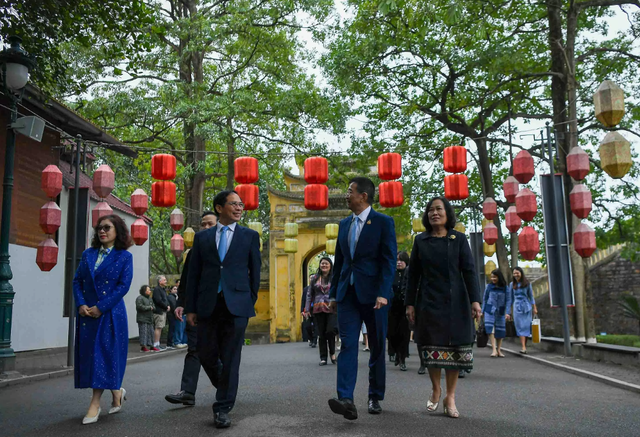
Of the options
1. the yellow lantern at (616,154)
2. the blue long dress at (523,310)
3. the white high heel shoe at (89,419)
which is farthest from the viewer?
the blue long dress at (523,310)

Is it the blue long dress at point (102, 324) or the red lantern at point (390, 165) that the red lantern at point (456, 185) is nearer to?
the red lantern at point (390, 165)

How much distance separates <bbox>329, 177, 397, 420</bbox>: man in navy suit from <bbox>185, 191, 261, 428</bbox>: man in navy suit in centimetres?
78

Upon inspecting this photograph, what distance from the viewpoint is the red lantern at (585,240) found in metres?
11.2

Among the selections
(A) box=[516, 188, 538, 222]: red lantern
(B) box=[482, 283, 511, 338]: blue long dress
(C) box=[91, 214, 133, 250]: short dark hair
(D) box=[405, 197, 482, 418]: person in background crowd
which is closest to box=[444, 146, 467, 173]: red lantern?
(A) box=[516, 188, 538, 222]: red lantern

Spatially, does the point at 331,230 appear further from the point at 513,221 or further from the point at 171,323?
the point at 513,221

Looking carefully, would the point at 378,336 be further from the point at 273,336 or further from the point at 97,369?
the point at 273,336

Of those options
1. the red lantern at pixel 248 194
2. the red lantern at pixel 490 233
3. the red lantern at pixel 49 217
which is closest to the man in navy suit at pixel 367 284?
the red lantern at pixel 49 217

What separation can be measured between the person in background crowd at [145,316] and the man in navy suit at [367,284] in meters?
10.6

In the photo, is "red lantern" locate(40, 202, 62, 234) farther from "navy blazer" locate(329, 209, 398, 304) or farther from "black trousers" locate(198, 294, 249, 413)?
"navy blazer" locate(329, 209, 398, 304)

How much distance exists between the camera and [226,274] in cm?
502

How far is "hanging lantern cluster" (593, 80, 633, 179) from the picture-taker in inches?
295

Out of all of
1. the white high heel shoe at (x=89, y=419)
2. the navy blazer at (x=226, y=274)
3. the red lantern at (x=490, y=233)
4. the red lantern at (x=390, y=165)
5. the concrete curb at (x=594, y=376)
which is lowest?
the concrete curb at (x=594, y=376)

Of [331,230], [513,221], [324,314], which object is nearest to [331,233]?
[331,230]

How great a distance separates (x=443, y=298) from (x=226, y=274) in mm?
1829
